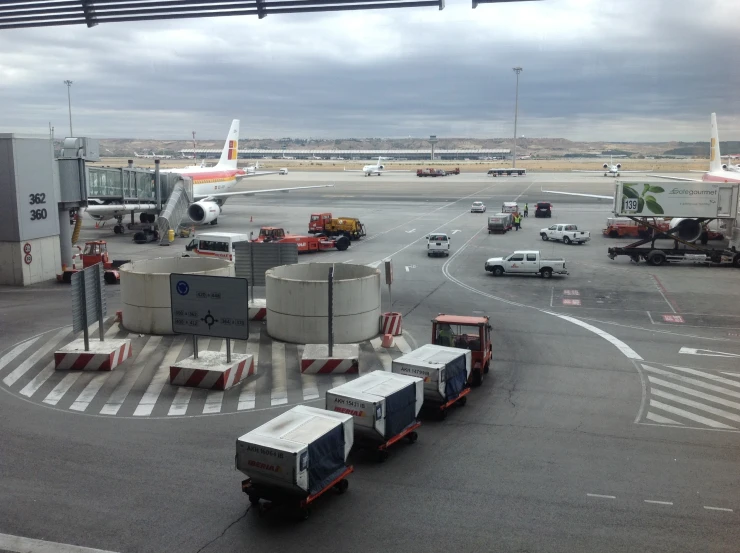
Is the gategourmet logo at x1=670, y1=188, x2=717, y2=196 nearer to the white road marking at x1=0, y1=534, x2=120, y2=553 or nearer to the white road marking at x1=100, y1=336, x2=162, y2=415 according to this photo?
the white road marking at x1=100, y1=336, x2=162, y2=415

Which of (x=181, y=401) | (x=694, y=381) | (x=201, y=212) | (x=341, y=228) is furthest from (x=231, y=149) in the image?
(x=694, y=381)

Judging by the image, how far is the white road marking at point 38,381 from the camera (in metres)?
23.1

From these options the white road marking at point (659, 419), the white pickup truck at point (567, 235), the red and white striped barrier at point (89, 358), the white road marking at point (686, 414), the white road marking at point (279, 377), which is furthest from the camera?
the white pickup truck at point (567, 235)

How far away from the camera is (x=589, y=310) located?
36.6 meters

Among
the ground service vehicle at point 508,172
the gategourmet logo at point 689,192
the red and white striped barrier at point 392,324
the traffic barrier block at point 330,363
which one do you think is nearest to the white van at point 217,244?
the red and white striped barrier at point 392,324

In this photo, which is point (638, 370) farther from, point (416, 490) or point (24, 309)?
point (24, 309)

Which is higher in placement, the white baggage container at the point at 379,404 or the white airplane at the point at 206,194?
the white airplane at the point at 206,194

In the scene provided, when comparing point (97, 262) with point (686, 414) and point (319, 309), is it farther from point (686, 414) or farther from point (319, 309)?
point (686, 414)

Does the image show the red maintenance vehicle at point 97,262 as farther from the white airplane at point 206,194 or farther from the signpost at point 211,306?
the signpost at point 211,306

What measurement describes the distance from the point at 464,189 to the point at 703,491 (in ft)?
409

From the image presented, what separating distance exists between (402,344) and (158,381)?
10249 millimetres

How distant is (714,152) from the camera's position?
232 feet

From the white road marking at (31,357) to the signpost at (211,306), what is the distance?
6216 mm

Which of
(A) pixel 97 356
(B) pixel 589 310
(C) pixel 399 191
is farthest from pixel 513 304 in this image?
(C) pixel 399 191
